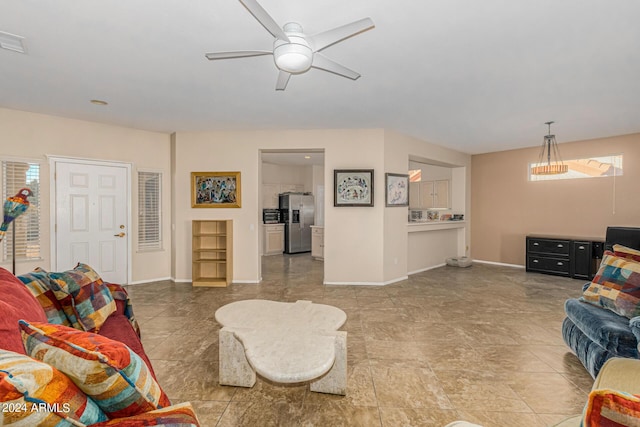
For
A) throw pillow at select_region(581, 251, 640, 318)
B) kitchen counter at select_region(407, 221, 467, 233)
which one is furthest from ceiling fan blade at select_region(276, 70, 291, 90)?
kitchen counter at select_region(407, 221, 467, 233)

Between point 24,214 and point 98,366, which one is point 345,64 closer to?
point 98,366

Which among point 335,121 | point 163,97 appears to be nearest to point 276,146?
point 335,121

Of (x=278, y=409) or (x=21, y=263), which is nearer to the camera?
(x=278, y=409)

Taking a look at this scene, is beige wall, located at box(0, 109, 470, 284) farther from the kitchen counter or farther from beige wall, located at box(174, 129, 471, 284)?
the kitchen counter

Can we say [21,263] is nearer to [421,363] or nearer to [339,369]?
[339,369]

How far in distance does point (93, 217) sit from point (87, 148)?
1.09m

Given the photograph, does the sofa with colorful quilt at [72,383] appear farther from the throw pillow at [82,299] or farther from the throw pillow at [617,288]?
the throw pillow at [617,288]

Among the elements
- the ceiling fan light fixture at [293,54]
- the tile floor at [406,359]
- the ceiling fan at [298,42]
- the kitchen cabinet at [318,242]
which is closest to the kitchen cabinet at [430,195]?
the kitchen cabinet at [318,242]

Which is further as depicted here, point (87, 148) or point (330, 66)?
point (87, 148)

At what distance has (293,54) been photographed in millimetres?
2014

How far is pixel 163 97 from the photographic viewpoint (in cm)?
377

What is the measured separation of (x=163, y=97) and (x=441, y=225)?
5.77 m

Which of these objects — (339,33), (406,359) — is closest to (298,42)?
(339,33)

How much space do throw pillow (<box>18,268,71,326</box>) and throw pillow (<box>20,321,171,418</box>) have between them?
124 cm
